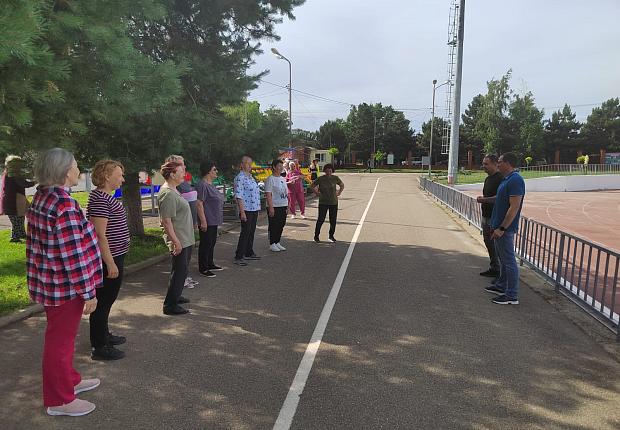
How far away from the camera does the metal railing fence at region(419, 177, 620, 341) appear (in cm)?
505

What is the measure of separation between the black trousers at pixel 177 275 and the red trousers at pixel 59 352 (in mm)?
1912

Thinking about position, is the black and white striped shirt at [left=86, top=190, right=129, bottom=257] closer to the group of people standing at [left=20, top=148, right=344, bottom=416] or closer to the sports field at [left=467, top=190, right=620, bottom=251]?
the group of people standing at [left=20, top=148, right=344, bottom=416]

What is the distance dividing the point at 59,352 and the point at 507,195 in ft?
16.7

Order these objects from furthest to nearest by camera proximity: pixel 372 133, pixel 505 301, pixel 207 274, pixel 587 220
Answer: pixel 372 133, pixel 587 220, pixel 207 274, pixel 505 301

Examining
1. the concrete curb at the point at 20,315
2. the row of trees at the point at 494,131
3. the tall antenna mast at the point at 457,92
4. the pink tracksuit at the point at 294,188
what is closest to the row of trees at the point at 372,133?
the row of trees at the point at 494,131

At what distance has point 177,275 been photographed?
5137 millimetres

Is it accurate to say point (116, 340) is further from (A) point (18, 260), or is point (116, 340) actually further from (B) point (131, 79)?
(A) point (18, 260)

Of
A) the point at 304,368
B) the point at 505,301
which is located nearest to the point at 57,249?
the point at 304,368

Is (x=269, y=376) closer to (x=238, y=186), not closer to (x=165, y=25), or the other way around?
(x=238, y=186)

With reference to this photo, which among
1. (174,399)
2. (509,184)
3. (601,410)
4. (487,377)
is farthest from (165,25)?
(601,410)

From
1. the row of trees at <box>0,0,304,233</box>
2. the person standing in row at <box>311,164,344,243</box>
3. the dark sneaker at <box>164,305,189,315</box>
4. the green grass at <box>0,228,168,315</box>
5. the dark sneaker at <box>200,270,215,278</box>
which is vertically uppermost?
the row of trees at <box>0,0,304,233</box>

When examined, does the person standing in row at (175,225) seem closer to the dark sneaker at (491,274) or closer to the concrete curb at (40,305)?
the concrete curb at (40,305)

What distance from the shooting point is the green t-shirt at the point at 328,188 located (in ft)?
32.7

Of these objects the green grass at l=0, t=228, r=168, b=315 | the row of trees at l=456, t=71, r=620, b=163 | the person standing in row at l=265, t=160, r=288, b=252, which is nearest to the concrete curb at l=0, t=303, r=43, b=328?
the green grass at l=0, t=228, r=168, b=315
